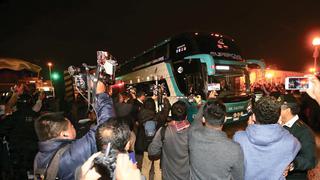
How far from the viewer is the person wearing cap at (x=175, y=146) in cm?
363

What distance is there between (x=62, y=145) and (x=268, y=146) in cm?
202

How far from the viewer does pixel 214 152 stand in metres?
2.64

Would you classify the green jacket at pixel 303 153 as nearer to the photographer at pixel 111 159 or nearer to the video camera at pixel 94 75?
the photographer at pixel 111 159

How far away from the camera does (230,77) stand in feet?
36.8

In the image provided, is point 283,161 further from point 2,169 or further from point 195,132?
point 2,169

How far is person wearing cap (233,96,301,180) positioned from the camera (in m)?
2.50

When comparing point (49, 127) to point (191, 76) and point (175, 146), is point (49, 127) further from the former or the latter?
point (191, 76)

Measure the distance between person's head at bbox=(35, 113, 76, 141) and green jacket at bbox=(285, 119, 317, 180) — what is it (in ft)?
8.04

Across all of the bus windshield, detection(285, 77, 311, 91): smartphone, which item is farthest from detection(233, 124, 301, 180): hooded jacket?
the bus windshield

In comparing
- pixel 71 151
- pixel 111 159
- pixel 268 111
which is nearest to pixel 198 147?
pixel 268 111

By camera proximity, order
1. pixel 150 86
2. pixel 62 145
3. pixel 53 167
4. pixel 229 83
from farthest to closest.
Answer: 1. pixel 150 86
2. pixel 229 83
3. pixel 62 145
4. pixel 53 167

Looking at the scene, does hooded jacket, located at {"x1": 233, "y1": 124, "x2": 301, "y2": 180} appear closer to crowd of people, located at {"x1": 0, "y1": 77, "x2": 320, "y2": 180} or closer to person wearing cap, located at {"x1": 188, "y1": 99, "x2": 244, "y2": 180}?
crowd of people, located at {"x1": 0, "y1": 77, "x2": 320, "y2": 180}

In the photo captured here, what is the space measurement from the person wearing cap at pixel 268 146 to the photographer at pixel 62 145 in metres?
1.50

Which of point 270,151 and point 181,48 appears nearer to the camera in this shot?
point 270,151
